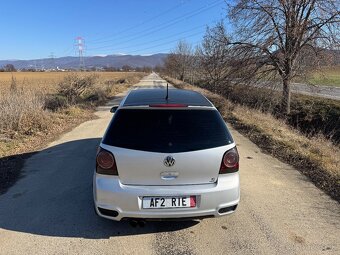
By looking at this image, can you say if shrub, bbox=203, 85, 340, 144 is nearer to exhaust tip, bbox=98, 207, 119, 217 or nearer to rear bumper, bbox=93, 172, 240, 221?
rear bumper, bbox=93, 172, 240, 221

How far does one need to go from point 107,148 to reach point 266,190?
3139 mm

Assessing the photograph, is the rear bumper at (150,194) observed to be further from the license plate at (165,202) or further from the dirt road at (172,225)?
the dirt road at (172,225)

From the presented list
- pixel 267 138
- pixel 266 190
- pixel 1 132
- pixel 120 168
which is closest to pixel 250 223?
pixel 266 190

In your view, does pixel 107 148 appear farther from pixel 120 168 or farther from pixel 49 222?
pixel 49 222

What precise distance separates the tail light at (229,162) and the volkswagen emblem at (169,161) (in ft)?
1.97

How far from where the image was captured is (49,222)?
4.73 metres

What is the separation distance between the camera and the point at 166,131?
425 cm

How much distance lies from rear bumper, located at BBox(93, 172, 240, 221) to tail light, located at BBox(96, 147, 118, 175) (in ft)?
0.19

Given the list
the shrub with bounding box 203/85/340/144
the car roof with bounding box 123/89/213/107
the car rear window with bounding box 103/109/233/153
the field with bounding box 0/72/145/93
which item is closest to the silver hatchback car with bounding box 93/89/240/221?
the car rear window with bounding box 103/109/233/153

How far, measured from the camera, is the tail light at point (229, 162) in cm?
426

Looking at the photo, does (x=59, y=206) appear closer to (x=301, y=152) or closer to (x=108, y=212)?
(x=108, y=212)

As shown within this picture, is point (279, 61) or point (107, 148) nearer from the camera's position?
point (107, 148)

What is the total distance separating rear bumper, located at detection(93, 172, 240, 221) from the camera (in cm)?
408

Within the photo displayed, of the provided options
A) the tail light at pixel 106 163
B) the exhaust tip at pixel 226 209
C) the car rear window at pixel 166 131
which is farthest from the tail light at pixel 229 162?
the tail light at pixel 106 163
